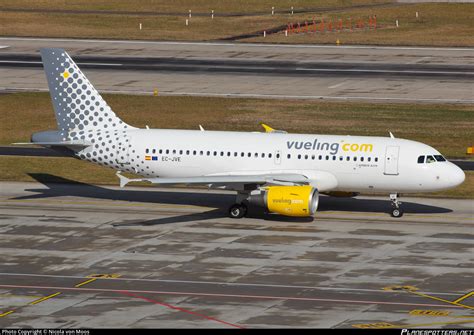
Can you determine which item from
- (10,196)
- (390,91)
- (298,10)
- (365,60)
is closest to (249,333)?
(10,196)

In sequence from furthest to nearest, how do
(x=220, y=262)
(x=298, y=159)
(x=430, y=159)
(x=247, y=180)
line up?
(x=298, y=159) → (x=430, y=159) → (x=247, y=180) → (x=220, y=262)

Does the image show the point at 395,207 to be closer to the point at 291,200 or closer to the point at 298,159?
the point at 298,159

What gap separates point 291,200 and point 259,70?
52986 mm

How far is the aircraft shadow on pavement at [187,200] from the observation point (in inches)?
2463

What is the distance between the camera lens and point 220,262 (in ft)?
173

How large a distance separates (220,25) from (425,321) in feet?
333

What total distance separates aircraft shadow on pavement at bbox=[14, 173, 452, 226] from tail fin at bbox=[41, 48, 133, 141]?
4.90 metres

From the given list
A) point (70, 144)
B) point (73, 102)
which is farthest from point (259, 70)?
point (70, 144)

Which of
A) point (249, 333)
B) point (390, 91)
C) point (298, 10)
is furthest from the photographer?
point (298, 10)

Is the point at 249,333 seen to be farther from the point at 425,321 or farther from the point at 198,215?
the point at 198,215

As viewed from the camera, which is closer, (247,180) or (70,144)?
(247,180)

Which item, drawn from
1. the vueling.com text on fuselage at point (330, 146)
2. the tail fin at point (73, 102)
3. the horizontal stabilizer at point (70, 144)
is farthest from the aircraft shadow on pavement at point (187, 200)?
the tail fin at point (73, 102)

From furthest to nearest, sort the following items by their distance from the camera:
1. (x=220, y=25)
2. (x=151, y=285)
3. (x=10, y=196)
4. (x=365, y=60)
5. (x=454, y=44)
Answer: (x=220, y=25) → (x=454, y=44) → (x=365, y=60) → (x=10, y=196) → (x=151, y=285)

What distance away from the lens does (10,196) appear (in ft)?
221
